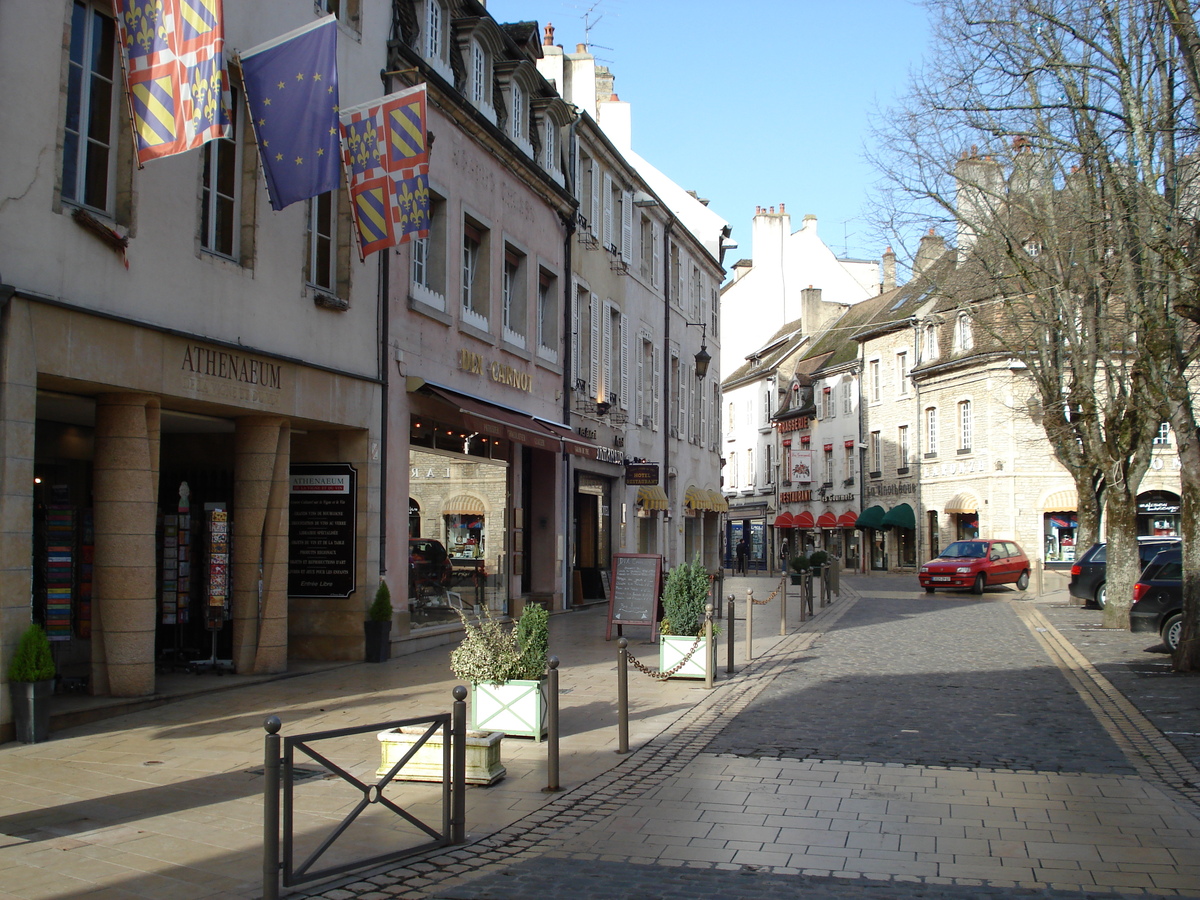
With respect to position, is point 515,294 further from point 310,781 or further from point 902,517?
point 902,517

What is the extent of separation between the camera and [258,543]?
40.3ft

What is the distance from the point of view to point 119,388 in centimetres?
983

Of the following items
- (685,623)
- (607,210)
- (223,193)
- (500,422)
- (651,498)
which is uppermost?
(607,210)

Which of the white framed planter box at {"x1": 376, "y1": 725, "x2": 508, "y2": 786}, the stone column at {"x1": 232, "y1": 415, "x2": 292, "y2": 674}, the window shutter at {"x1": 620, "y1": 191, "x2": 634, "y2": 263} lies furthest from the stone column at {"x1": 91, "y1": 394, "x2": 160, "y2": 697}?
the window shutter at {"x1": 620, "y1": 191, "x2": 634, "y2": 263}

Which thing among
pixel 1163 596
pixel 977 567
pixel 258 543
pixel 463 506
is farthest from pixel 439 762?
pixel 977 567

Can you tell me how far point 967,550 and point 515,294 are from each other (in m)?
19.1

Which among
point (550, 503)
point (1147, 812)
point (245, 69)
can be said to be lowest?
point (1147, 812)

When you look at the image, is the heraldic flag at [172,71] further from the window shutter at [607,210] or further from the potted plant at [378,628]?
the window shutter at [607,210]

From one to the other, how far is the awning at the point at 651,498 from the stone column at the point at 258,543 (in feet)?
50.7

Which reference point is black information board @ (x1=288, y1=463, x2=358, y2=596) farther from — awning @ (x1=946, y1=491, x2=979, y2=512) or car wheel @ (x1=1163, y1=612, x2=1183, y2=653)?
awning @ (x1=946, y1=491, x2=979, y2=512)

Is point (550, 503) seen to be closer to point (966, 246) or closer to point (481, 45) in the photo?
point (481, 45)

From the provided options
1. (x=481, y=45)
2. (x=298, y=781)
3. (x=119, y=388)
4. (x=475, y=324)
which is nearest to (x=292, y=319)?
(x=119, y=388)

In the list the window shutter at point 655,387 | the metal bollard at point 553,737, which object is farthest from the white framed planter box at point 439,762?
the window shutter at point 655,387

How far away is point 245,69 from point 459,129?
245 inches
